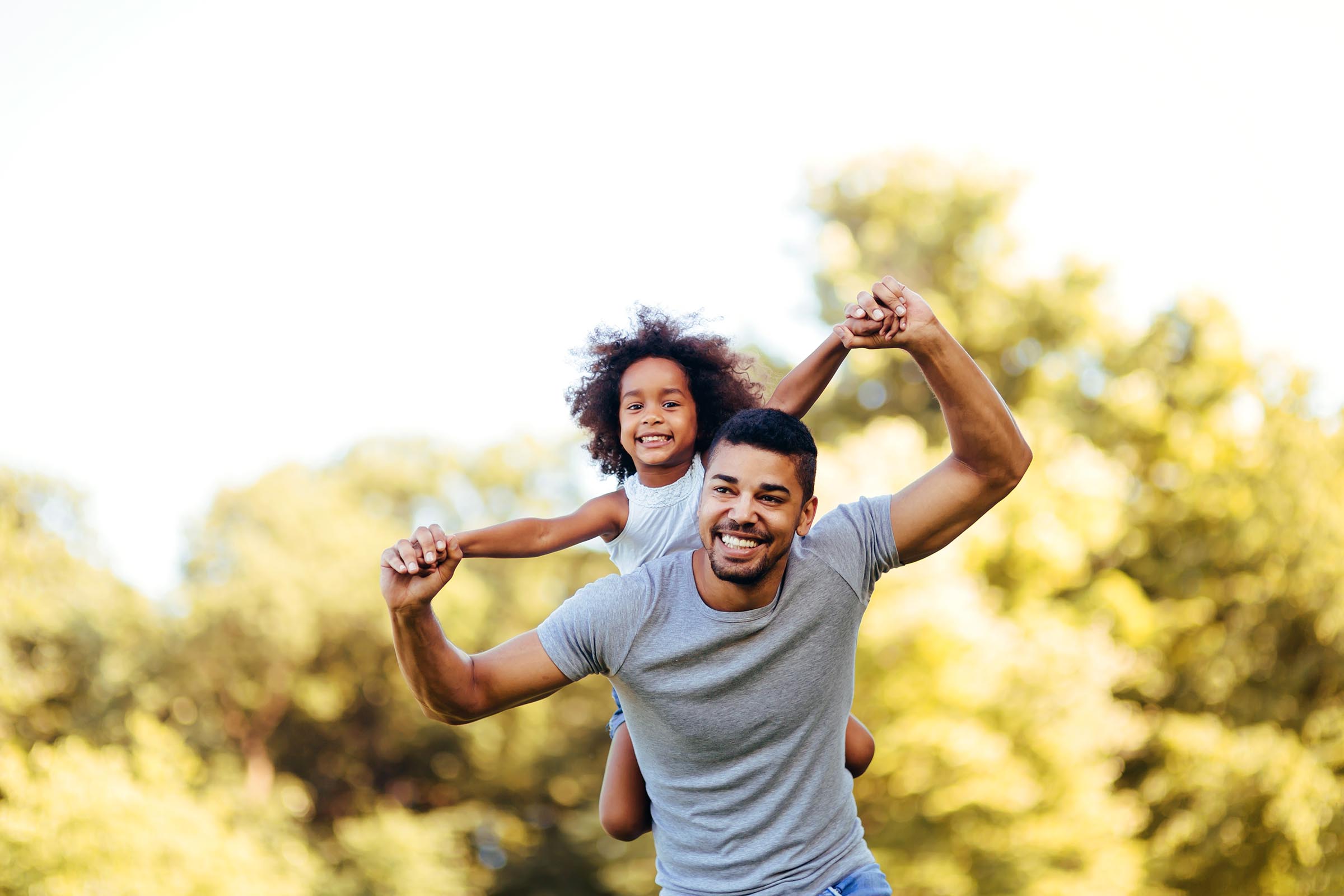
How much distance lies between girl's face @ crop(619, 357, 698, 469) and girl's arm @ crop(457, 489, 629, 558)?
0.16 metres

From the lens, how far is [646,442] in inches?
135

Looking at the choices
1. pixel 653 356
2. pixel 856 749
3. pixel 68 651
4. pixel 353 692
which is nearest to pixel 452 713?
pixel 856 749

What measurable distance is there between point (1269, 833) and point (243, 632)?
552 inches

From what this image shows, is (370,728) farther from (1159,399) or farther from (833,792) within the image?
(833,792)

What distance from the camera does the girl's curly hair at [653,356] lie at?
11.9ft

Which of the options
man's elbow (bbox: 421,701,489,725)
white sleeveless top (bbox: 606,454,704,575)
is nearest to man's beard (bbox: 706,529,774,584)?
man's elbow (bbox: 421,701,489,725)

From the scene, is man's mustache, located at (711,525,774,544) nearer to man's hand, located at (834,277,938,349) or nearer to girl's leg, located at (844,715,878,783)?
man's hand, located at (834,277,938,349)

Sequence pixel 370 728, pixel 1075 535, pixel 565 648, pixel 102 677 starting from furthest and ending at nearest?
1. pixel 370 728
2. pixel 102 677
3. pixel 1075 535
4. pixel 565 648

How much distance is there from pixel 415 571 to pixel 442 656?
0.59ft

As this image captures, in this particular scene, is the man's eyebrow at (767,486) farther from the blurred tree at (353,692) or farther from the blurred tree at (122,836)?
the blurred tree at (353,692)

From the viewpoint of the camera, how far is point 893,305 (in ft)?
8.48

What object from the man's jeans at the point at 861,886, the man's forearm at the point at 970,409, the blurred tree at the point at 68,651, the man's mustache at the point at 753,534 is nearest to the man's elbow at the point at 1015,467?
the man's forearm at the point at 970,409

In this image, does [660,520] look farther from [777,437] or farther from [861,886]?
[861,886]

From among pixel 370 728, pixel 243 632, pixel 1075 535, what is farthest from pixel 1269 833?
pixel 243 632
